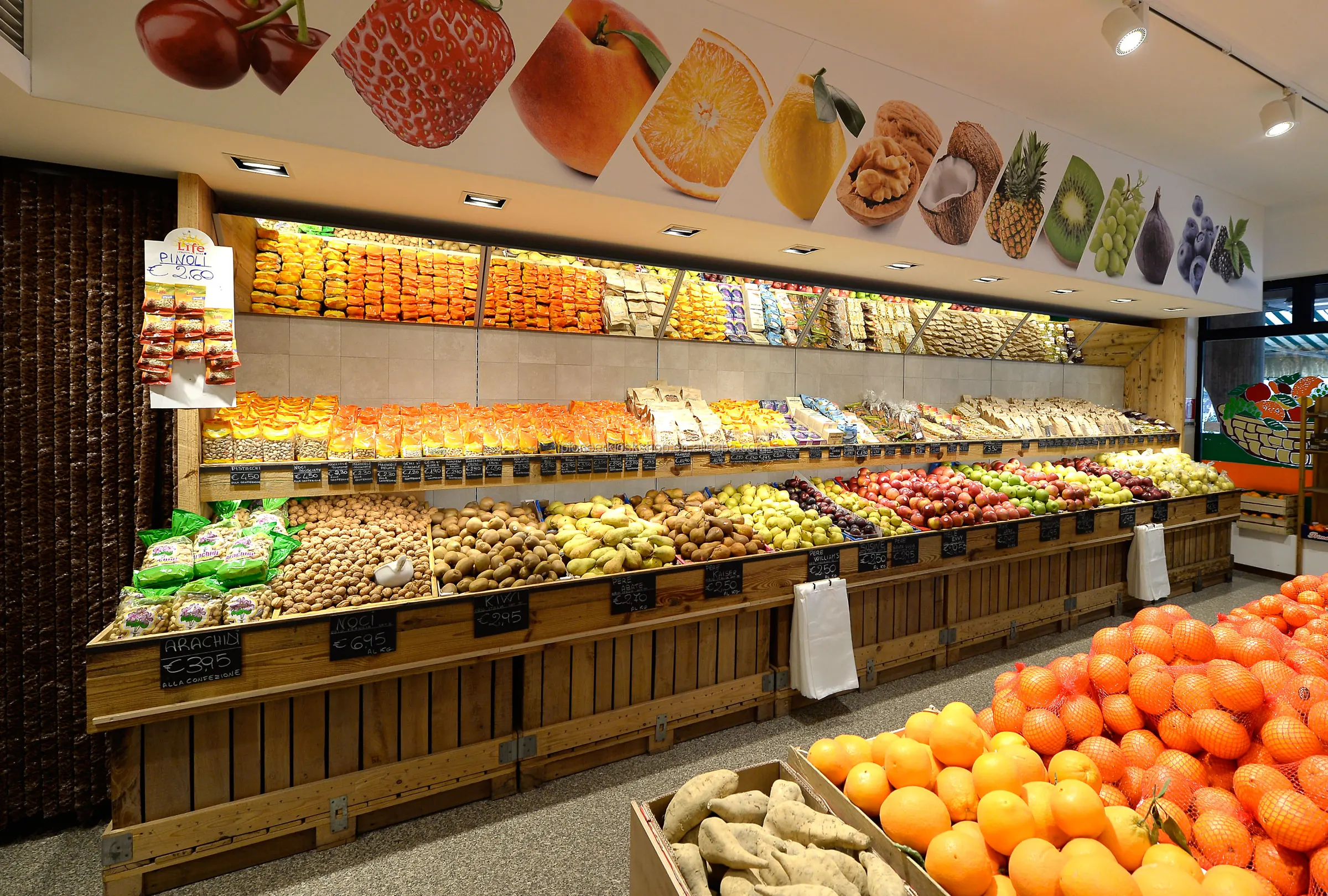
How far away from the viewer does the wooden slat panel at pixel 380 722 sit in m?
2.44

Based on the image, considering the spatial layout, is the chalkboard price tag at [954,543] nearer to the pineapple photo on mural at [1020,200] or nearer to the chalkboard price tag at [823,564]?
the chalkboard price tag at [823,564]

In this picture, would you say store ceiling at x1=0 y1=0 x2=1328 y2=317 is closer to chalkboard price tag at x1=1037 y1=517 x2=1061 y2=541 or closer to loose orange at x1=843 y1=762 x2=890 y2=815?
chalkboard price tag at x1=1037 y1=517 x2=1061 y2=541

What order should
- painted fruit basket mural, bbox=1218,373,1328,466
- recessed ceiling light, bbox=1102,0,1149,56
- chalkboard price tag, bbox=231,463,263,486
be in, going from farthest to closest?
1. painted fruit basket mural, bbox=1218,373,1328,466
2. recessed ceiling light, bbox=1102,0,1149,56
3. chalkboard price tag, bbox=231,463,263,486

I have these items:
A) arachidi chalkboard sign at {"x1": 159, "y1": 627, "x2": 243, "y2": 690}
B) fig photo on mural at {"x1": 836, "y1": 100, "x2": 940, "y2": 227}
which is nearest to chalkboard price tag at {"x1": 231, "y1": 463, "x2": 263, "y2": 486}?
arachidi chalkboard sign at {"x1": 159, "y1": 627, "x2": 243, "y2": 690}

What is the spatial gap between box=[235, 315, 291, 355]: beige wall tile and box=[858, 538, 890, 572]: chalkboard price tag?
10.8 ft

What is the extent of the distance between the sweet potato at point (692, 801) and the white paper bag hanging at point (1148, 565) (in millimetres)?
5162

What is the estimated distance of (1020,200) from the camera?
13.9 feet

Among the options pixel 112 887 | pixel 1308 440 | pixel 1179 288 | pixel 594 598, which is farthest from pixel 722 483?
pixel 1308 440

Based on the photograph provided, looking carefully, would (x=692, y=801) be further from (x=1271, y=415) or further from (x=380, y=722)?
(x=1271, y=415)

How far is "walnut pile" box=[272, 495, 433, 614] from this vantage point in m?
2.40

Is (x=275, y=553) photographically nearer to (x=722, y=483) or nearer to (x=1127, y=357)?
(x=722, y=483)

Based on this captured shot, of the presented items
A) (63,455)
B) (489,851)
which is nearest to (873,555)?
(489,851)

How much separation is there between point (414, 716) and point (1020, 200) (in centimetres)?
475

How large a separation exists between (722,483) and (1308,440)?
20.0ft
